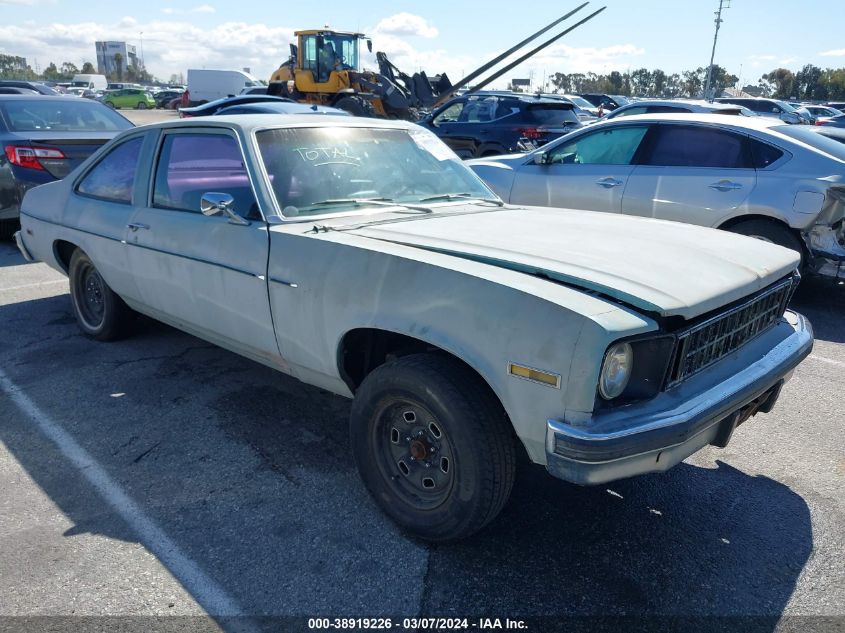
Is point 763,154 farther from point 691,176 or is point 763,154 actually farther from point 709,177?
point 691,176

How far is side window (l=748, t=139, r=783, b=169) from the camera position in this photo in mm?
6035

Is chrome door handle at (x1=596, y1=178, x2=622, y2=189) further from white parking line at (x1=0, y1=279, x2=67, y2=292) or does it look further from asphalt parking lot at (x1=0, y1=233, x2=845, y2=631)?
white parking line at (x1=0, y1=279, x2=67, y2=292)

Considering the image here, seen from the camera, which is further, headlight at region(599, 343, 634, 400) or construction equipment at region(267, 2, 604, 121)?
construction equipment at region(267, 2, 604, 121)

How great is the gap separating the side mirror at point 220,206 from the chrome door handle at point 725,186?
4526 mm

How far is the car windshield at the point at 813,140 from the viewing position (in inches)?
235

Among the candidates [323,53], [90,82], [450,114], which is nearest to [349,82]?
[323,53]

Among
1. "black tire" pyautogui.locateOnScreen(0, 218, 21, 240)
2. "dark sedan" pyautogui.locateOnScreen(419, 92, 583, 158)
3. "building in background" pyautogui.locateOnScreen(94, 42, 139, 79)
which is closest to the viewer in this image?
"black tire" pyautogui.locateOnScreen(0, 218, 21, 240)

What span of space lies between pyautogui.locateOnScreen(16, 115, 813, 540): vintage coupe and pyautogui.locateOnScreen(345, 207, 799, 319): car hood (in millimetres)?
13

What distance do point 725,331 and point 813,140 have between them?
14.3 feet

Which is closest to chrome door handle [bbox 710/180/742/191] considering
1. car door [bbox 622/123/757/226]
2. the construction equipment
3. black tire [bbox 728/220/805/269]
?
car door [bbox 622/123/757/226]

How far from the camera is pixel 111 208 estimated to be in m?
4.49

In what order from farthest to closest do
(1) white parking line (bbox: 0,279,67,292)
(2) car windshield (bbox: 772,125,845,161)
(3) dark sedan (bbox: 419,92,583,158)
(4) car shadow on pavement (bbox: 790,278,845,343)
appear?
(3) dark sedan (bbox: 419,92,583,158)
(1) white parking line (bbox: 0,279,67,292)
(2) car windshield (bbox: 772,125,845,161)
(4) car shadow on pavement (bbox: 790,278,845,343)

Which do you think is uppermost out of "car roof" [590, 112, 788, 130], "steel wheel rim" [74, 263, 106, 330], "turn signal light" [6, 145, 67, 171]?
"car roof" [590, 112, 788, 130]

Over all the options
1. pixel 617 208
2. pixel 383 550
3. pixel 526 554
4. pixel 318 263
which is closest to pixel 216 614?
pixel 383 550
